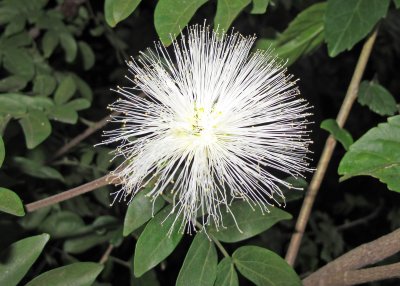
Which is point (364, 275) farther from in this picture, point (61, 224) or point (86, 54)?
point (86, 54)

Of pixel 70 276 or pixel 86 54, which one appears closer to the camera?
pixel 70 276

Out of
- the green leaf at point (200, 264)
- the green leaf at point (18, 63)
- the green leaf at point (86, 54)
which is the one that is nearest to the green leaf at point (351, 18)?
the green leaf at point (200, 264)

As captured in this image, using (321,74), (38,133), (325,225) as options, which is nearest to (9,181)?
(38,133)

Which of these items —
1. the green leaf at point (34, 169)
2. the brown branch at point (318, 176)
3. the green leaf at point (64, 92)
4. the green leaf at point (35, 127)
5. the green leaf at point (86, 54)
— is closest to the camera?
the brown branch at point (318, 176)

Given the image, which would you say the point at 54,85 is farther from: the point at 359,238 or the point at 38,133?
the point at 359,238

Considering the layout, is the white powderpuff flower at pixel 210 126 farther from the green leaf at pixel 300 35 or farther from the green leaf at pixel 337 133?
the green leaf at pixel 300 35

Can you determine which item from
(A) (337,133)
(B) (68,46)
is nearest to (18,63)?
(B) (68,46)

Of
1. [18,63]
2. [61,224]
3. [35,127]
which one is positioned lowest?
[61,224]
